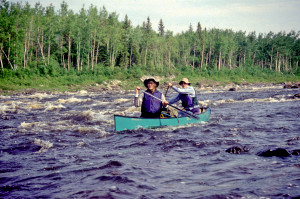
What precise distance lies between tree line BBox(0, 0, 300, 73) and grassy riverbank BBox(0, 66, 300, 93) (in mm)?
2818

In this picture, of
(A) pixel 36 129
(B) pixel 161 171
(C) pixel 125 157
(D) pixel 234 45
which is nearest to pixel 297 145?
(B) pixel 161 171

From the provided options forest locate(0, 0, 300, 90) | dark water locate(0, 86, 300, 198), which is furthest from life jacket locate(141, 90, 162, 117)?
forest locate(0, 0, 300, 90)

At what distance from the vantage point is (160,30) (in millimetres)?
100938

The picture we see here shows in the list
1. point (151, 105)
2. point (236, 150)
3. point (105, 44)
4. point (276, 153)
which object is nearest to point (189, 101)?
point (151, 105)

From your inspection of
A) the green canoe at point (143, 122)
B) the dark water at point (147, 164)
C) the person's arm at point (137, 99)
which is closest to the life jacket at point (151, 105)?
the person's arm at point (137, 99)

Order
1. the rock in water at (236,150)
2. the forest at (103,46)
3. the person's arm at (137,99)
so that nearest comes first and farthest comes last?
1. the rock in water at (236,150)
2. the person's arm at (137,99)
3. the forest at (103,46)

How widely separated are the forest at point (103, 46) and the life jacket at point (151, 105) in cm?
3244

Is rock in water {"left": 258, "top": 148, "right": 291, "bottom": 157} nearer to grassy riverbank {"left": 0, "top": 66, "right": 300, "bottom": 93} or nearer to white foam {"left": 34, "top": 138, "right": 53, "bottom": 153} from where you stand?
white foam {"left": 34, "top": 138, "right": 53, "bottom": 153}

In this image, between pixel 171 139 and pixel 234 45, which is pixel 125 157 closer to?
pixel 171 139

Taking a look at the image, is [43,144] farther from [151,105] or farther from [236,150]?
[236,150]

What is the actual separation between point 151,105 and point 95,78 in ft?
125

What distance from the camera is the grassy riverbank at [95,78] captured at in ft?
121

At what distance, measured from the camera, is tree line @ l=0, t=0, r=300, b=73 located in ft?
150

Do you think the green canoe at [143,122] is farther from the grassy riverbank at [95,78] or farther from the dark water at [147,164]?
the grassy riverbank at [95,78]
